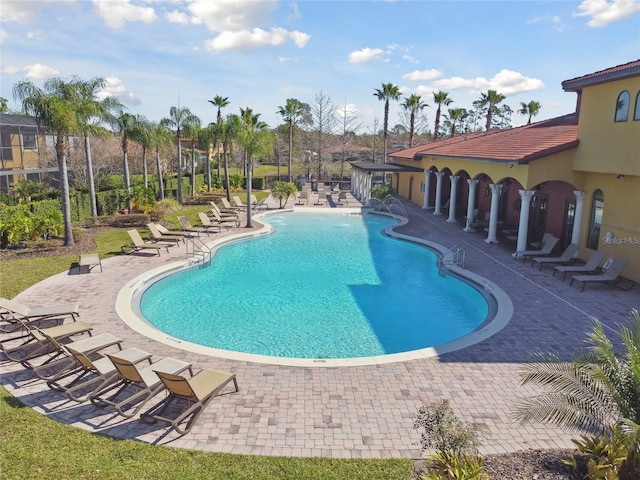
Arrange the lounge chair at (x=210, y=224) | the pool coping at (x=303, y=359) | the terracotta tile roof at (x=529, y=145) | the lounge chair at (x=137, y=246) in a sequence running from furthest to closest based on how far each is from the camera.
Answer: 1. the lounge chair at (x=210, y=224)
2. the lounge chair at (x=137, y=246)
3. the terracotta tile roof at (x=529, y=145)
4. the pool coping at (x=303, y=359)

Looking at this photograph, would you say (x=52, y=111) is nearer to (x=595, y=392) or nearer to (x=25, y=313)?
(x=25, y=313)

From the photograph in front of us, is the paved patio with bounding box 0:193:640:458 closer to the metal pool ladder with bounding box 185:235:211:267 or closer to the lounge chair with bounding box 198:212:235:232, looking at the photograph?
the metal pool ladder with bounding box 185:235:211:267

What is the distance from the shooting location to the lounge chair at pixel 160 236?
751 inches

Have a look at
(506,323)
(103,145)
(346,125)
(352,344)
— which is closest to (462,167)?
(506,323)

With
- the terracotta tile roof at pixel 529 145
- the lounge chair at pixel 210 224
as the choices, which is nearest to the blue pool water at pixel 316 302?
the lounge chair at pixel 210 224

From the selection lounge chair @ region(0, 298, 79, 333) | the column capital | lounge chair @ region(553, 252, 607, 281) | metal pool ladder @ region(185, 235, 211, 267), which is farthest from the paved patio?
the column capital

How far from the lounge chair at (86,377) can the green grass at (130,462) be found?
91 cm

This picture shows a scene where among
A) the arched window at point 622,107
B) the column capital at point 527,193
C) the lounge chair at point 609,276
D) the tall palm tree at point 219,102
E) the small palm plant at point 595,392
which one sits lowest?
the lounge chair at point 609,276

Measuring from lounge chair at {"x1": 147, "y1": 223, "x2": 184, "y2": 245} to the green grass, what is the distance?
42.3ft

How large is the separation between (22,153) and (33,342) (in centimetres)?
2580

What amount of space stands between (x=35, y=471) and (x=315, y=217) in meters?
24.8

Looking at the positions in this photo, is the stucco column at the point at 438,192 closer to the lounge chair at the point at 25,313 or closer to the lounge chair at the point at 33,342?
the lounge chair at the point at 25,313

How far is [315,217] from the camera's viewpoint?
98.0 ft

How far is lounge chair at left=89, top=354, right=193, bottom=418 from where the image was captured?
7.14 m
